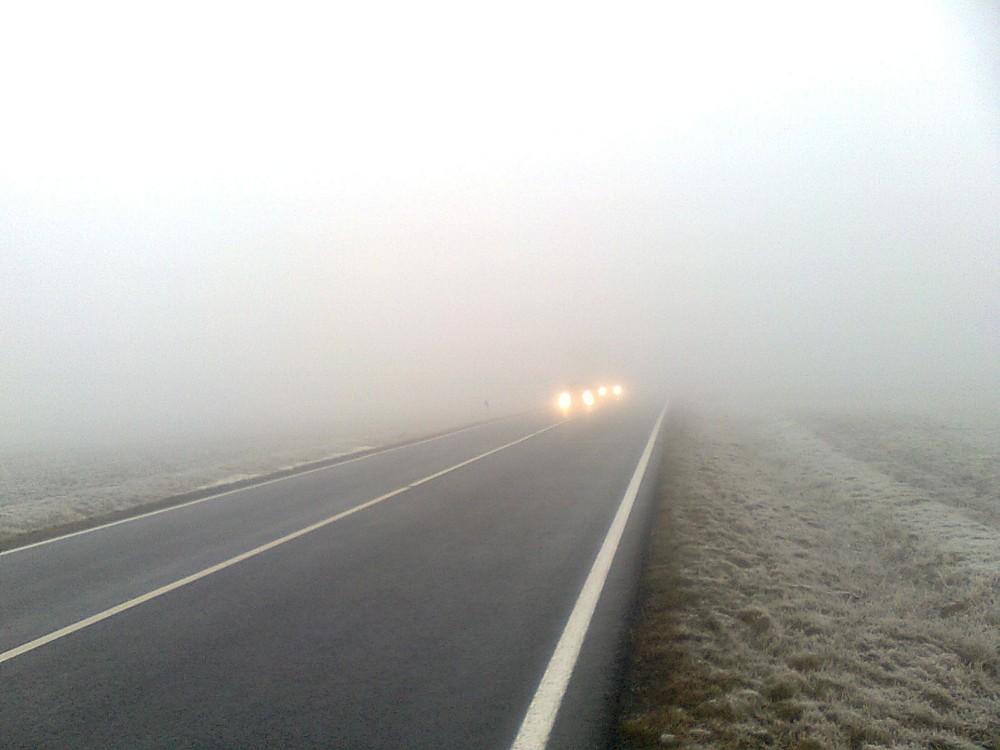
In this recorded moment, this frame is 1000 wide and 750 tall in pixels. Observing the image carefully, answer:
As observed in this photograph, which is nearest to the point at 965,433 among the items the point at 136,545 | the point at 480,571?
the point at 480,571

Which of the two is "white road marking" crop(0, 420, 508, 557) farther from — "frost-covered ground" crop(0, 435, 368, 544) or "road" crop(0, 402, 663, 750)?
"frost-covered ground" crop(0, 435, 368, 544)

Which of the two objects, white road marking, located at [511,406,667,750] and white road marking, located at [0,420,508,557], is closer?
white road marking, located at [511,406,667,750]

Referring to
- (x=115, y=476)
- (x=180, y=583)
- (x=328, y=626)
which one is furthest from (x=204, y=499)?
(x=328, y=626)

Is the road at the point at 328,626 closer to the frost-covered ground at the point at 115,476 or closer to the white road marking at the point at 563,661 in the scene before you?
the white road marking at the point at 563,661

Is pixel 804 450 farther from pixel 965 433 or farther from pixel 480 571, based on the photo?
pixel 480 571

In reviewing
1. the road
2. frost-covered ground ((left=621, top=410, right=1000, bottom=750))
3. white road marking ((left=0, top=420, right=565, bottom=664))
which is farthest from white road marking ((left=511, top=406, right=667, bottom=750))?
white road marking ((left=0, top=420, right=565, bottom=664))

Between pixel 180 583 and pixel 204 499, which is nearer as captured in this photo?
pixel 180 583

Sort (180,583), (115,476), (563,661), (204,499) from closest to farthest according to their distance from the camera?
(563,661) < (180,583) < (204,499) < (115,476)

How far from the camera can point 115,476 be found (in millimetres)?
19812

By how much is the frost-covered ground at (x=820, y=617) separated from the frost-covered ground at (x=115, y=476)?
10.7 meters

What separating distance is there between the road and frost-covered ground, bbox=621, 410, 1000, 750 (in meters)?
0.49

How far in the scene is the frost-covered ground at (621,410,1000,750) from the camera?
12.9 feet

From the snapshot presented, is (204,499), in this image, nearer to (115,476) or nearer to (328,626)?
(115,476)

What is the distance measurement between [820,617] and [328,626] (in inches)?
170
